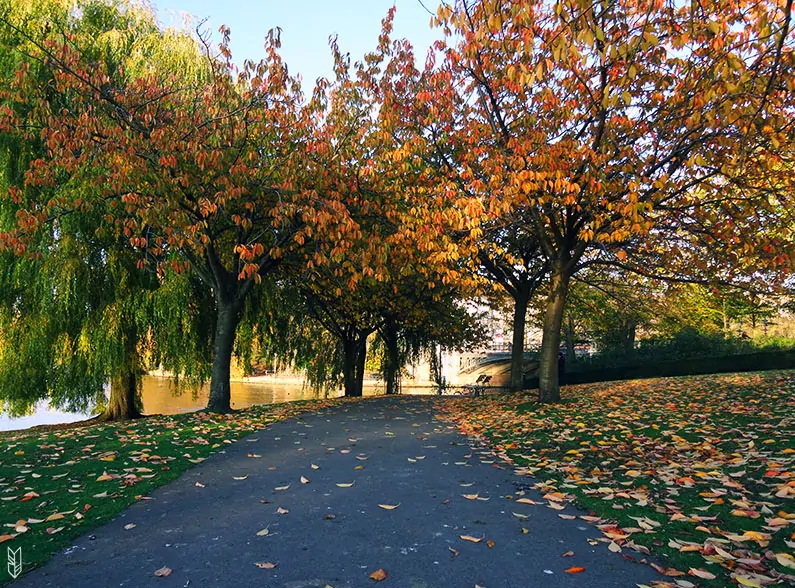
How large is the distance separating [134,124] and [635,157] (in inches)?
397

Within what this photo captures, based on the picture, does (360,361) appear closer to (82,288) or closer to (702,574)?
(82,288)

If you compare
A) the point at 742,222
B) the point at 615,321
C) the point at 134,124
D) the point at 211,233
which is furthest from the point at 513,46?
the point at 615,321

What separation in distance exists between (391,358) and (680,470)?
18662 millimetres

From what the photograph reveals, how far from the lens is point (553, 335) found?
1237 cm

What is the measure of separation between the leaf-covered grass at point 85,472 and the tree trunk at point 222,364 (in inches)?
71.8

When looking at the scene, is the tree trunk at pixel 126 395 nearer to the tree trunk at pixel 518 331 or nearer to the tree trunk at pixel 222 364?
the tree trunk at pixel 222 364

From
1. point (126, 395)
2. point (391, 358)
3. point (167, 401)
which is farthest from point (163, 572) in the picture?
point (167, 401)

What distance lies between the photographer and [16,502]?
4906 mm

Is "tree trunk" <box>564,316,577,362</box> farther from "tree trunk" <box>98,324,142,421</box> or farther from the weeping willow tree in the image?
"tree trunk" <box>98,324,142,421</box>

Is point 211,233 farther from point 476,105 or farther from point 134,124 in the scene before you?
point 476,105

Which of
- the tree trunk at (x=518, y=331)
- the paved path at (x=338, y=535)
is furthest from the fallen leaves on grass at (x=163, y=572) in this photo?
the tree trunk at (x=518, y=331)

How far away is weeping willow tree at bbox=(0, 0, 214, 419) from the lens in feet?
40.0

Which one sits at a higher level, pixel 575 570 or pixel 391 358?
pixel 391 358

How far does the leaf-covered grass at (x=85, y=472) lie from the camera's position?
13.8 feet
